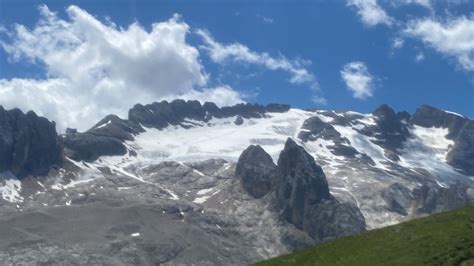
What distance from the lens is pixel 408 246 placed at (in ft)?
168

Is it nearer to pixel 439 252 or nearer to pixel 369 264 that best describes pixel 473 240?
pixel 439 252

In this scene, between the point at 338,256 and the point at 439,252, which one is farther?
the point at 338,256

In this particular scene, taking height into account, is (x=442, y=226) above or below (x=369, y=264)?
above

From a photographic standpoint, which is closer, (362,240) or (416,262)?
(416,262)

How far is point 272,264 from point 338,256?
19.2 ft

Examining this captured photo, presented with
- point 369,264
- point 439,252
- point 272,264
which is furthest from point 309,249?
point 439,252

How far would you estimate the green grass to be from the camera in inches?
1909

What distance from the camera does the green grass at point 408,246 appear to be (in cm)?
4850

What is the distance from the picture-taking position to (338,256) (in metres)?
52.8

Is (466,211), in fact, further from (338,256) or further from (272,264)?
(272,264)

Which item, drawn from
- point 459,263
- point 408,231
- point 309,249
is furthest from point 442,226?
point 309,249

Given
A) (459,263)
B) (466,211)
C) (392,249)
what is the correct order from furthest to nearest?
(466,211) < (392,249) < (459,263)

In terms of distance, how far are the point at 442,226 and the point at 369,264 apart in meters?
7.30

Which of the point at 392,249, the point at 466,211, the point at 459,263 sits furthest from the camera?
the point at 466,211
